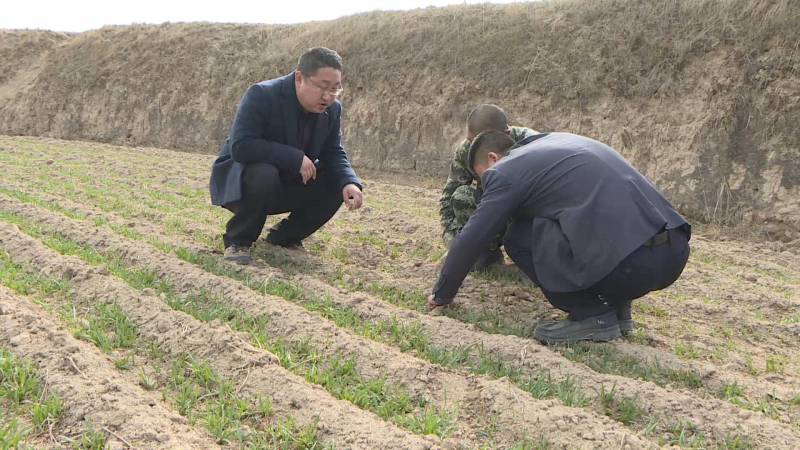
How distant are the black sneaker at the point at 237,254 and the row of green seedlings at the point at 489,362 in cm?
48

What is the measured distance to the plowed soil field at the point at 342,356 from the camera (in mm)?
2764

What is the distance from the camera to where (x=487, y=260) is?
17.8ft

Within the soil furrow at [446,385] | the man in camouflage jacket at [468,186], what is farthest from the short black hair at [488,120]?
the soil furrow at [446,385]

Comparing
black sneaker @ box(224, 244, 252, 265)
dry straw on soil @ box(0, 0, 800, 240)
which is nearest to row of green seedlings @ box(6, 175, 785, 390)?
black sneaker @ box(224, 244, 252, 265)

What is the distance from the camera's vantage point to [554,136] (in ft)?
13.4

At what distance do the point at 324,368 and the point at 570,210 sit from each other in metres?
1.57

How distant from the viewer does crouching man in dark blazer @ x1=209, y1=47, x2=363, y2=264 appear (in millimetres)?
5008

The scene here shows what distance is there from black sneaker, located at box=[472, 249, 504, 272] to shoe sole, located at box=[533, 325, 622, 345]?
1.46 metres

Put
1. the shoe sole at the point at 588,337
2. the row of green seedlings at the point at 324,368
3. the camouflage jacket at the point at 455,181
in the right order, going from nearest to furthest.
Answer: the row of green seedlings at the point at 324,368 → the shoe sole at the point at 588,337 → the camouflage jacket at the point at 455,181

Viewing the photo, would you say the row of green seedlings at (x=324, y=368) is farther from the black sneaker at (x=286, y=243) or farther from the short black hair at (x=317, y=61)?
the short black hair at (x=317, y=61)

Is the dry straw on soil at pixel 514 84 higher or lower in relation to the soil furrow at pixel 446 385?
higher

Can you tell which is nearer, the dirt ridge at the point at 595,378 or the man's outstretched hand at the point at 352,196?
the dirt ridge at the point at 595,378

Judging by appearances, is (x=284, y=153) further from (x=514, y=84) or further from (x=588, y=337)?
(x=514, y=84)

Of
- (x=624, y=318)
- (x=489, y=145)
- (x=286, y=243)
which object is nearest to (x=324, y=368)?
(x=489, y=145)
